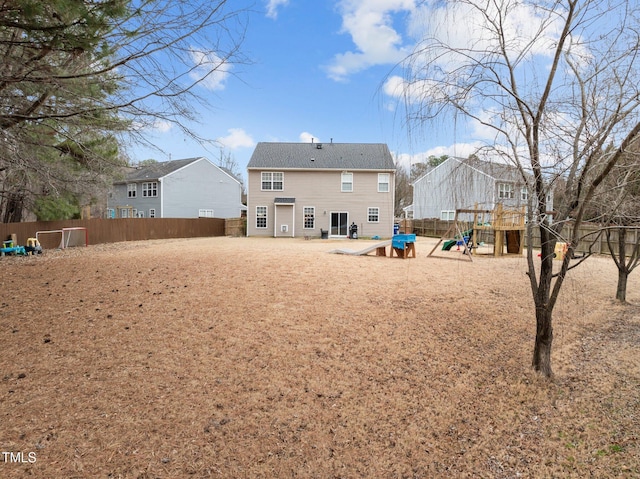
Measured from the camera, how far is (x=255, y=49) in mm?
4547

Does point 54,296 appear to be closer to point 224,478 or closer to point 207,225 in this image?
point 224,478

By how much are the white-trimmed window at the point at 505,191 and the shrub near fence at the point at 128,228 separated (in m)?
17.3

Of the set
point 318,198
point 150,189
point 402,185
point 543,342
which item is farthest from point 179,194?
point 543,342

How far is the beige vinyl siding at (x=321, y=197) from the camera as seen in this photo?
24.3 m

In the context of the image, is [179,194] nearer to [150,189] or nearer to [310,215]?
[150,189]

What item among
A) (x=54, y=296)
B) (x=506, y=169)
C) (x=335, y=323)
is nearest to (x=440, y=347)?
(x=335, y=323)

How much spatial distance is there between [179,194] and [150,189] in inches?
87.8

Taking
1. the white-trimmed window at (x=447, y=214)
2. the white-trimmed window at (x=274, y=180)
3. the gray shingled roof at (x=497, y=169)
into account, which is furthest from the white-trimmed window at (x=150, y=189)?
the gray shingled roof at (x=497, y=169)

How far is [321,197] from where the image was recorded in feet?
80.1

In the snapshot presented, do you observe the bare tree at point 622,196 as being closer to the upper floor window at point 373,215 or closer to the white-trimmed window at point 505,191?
the white-trimmed window at point 505,191

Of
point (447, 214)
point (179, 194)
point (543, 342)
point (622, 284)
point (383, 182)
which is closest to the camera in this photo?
point (543, 342)

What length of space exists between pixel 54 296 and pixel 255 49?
17.0 ft

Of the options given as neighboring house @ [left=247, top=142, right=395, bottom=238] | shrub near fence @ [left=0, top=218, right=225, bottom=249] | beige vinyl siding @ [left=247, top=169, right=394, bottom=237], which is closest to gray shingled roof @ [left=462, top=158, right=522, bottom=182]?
shrub near fence @ [left=0, top=218, right=225, bottom=249]

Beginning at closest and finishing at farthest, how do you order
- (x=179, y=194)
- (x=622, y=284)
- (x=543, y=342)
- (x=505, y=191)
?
(x=505, y=191)
(x=543, y=342)
(x=622, y=284)
(x=179, y=194)
